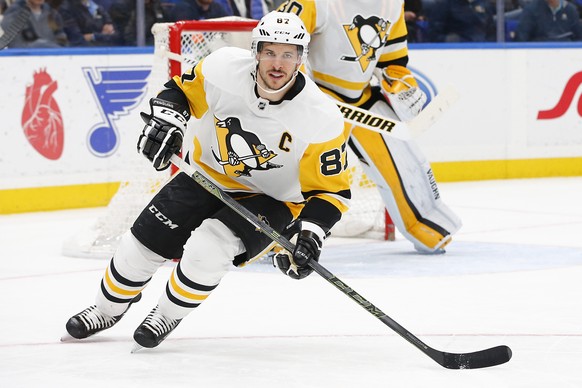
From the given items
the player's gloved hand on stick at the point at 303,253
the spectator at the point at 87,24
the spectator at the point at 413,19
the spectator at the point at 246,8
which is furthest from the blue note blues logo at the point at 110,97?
the player's gloved hand on stick at the point at 303,253

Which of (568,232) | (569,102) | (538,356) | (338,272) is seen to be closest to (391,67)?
(338,272)

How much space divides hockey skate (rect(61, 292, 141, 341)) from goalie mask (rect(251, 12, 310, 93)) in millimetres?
769

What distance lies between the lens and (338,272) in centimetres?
454

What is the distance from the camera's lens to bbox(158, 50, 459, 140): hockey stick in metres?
4.78

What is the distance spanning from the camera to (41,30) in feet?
20.0

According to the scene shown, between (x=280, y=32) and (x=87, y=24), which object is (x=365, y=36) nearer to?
(x=280, y=32)

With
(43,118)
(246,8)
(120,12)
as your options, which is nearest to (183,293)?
(43,118)

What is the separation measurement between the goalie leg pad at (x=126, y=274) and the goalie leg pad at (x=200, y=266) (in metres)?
0.10

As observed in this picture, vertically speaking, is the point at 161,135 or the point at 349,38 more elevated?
the point at 161,135

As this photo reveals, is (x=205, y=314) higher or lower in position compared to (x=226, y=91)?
lower

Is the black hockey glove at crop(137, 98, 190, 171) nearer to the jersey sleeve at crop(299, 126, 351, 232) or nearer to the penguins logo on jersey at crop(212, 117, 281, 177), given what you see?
the penguins logo on jersey at crop(212, 117, 281, 177)

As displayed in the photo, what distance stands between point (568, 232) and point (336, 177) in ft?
8.88

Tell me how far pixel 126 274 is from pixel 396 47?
202cm

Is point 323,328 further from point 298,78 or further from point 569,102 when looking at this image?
point 569,102
